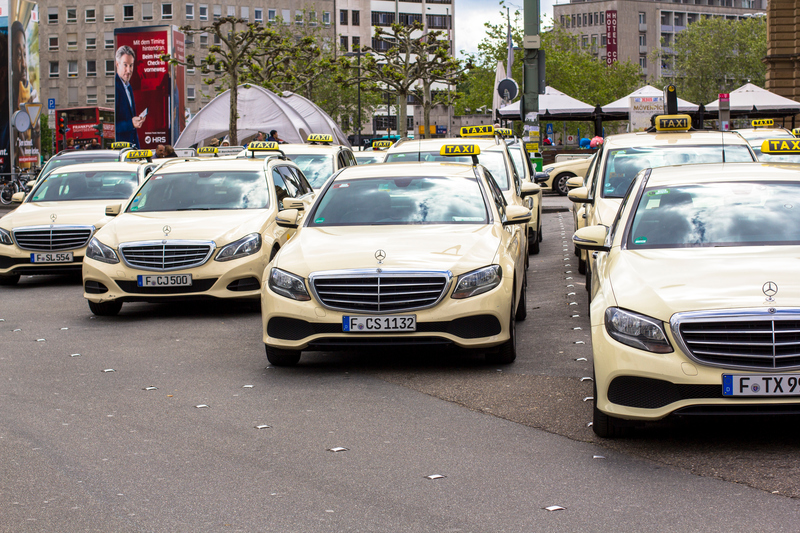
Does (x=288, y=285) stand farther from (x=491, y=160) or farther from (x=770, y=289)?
(x=491, y=160)

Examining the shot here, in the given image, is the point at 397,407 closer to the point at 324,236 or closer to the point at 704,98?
the point at 324,236

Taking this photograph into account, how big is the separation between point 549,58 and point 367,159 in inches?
2406

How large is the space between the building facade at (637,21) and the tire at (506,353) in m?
137

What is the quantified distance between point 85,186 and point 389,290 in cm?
925

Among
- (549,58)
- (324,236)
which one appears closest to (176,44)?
(549,58)

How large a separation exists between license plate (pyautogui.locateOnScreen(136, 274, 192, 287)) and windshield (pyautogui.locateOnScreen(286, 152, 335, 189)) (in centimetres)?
684

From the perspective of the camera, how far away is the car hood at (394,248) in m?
7.87

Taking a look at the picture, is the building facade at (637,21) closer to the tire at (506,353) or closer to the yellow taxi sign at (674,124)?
the yellow taxi sign at (674,124)

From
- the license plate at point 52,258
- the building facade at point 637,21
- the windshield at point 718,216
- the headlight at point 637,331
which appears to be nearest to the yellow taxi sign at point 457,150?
the license plate at point 52,258

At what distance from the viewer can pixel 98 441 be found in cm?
612

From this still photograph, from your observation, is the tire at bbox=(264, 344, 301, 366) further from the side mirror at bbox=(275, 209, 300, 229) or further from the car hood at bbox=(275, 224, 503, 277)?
the side mirror at bbox=(275, 209, 300, 229)

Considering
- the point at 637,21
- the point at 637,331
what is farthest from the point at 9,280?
the point at 637,21

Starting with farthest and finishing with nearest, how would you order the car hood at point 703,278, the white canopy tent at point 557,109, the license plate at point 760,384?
1. the white canopy tent at point 557,109
2. the car hood at point 703,278
3. the license plate at point 760,384

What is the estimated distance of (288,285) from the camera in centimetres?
→ 793
